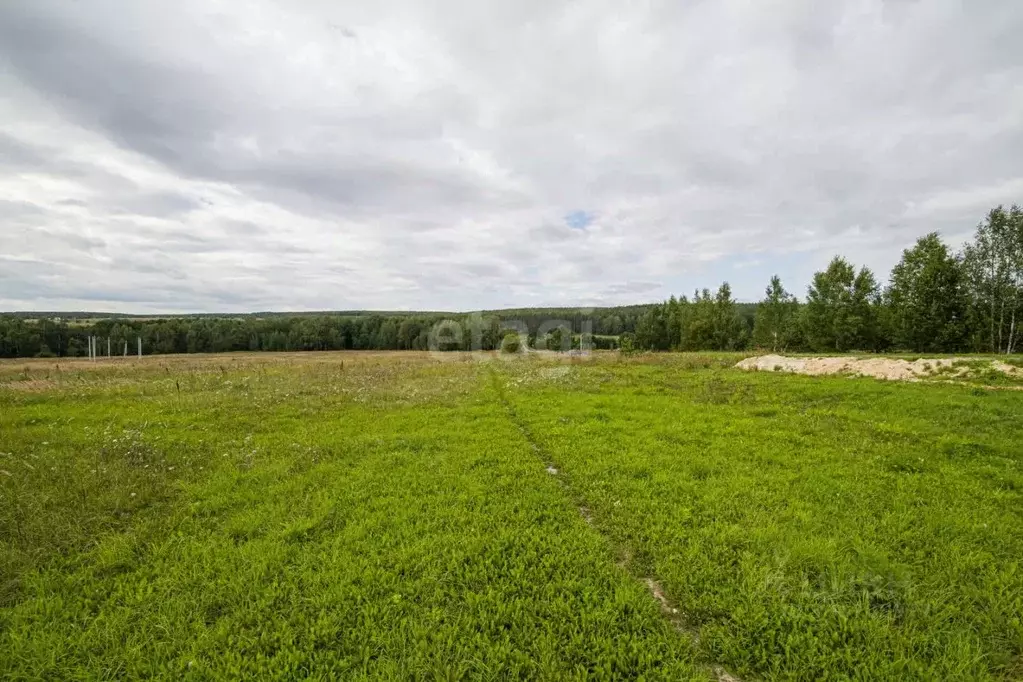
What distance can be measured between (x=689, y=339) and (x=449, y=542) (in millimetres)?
65282

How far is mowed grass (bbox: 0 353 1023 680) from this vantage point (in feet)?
13.3

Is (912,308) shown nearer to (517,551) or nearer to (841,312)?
(841,312)

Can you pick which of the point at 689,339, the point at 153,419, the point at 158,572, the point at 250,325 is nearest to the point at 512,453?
the point at 158,572

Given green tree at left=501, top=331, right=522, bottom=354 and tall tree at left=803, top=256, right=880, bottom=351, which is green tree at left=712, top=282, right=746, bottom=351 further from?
green tree at left=501, top=331, right=522, bottom=354

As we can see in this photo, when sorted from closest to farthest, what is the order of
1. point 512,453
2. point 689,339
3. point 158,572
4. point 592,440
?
point 158,572, point 512,453, point 592,440, point 689,339

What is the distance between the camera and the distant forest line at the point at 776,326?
1406 inches

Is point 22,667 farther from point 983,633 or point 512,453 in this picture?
point 983,633

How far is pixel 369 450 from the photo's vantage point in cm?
1020

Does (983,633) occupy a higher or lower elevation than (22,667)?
higher

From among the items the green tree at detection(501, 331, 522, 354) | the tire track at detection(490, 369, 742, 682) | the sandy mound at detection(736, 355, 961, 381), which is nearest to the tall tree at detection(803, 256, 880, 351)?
the sandy mound at detection(736, 355, 961, 381)

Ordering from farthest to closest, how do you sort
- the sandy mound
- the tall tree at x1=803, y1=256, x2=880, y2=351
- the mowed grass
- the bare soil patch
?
the tall tree at x1=803, y1=256, x2=880, y2=351
the sandy mound
the bare soil patch
the mowed grass

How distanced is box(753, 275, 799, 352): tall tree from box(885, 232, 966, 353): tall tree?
49.8 feet

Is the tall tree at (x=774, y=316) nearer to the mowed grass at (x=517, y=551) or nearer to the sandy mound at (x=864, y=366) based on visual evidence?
the sandy mound at (x=864, y=366)

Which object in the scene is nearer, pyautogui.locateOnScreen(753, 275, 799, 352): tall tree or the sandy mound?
the sandy mound
